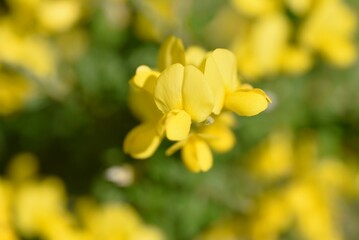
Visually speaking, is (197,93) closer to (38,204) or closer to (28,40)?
(38,204)

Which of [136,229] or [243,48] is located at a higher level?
[243,48]

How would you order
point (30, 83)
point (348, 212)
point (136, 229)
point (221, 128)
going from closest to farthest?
1. point (221, 128)
2. point (136, 229)
3. point (30, 83)
4. point (348, 212)

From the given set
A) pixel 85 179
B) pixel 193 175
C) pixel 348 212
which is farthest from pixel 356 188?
pixel 85 179

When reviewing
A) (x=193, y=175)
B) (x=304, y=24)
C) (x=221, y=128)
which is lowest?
(x=221, y=128)

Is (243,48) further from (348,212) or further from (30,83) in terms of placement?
(348,212)

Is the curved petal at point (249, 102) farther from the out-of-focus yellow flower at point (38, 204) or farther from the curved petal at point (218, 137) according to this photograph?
the out-of-focus yellow flower at point (38, 204)

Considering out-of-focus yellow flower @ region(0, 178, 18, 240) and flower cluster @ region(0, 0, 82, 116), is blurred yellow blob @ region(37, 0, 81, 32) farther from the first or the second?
out-of-focus yellow flower @ region(0, 178, 18, 240)

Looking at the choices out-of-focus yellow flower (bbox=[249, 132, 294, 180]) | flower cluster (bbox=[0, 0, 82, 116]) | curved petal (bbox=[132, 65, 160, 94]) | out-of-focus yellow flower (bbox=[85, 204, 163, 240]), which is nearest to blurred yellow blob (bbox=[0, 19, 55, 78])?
flower cluster (bbox=[0, 0, 82, 116])

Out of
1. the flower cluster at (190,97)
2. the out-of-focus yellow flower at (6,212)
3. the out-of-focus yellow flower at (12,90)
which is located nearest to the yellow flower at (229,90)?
the flower cluster at (190,97)
